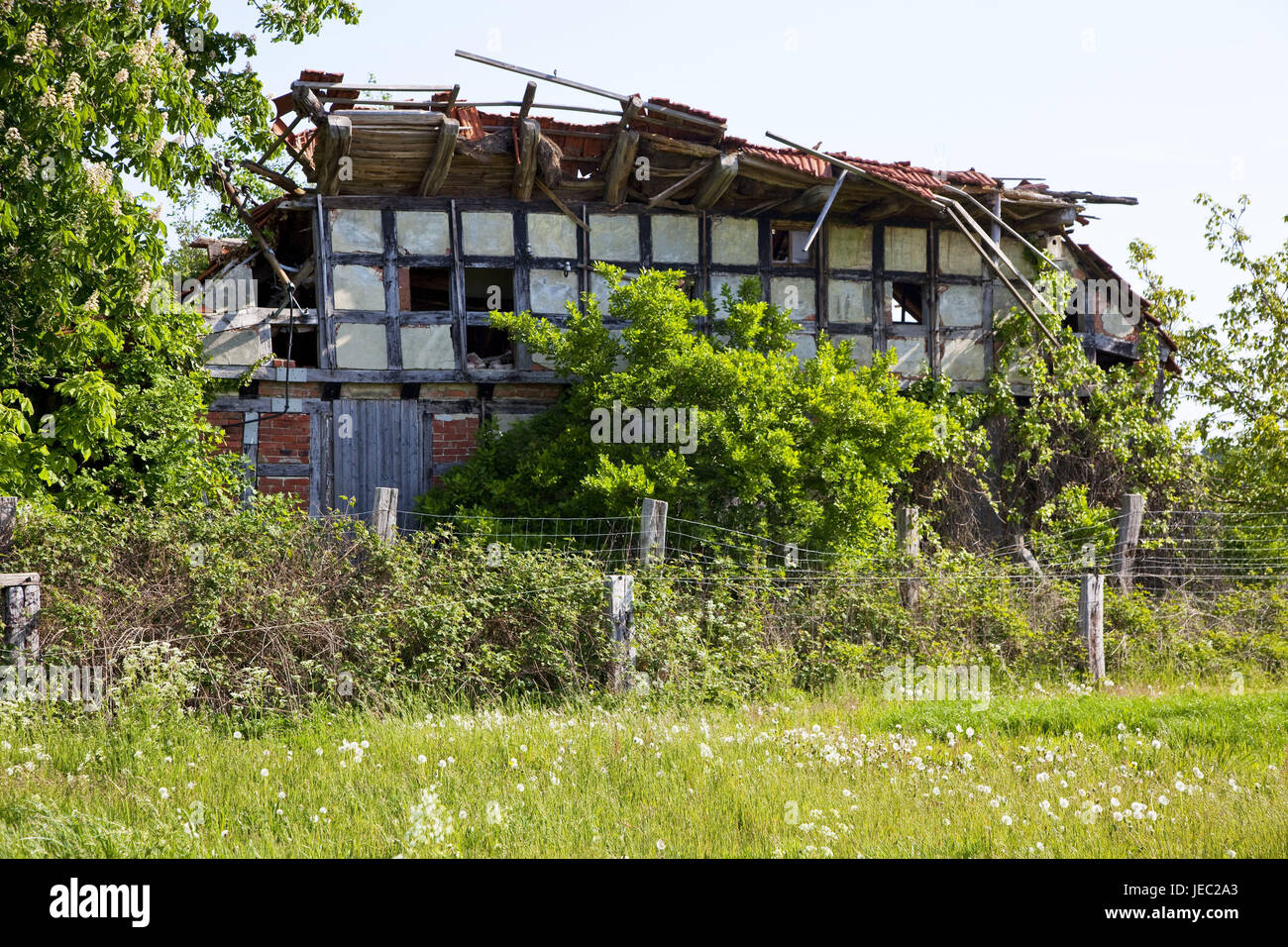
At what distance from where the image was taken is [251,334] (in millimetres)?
13094

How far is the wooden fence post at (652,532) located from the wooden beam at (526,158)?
6.06 metres

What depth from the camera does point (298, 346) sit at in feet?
46.9

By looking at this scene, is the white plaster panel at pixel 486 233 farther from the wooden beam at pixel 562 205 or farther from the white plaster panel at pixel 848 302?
the white plaster panel at pixel 848 302

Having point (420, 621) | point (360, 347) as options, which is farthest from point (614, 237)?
point (420, 621)

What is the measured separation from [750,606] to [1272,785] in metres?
4.22

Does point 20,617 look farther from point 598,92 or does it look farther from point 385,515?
point 598,92

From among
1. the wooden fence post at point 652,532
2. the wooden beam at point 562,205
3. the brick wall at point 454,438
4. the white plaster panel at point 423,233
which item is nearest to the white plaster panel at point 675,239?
the wooden beam at point 562,205

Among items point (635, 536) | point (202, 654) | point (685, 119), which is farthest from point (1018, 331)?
point (202, 654)

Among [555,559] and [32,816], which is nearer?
[32,816]

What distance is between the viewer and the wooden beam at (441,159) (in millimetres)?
12570

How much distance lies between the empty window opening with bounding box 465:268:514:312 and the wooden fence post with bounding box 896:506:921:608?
235 inches

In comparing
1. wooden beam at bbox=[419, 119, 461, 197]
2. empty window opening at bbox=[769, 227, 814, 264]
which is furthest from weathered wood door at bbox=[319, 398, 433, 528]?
empty window opening at bbox=[769, 227, 814, 264]

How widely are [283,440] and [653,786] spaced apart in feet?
29.2
